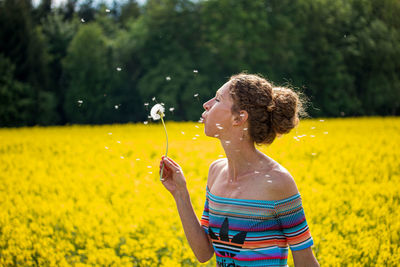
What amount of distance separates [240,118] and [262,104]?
0.11 meters

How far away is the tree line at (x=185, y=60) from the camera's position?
75.5ft

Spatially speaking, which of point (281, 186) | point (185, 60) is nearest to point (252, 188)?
point (281, 186)

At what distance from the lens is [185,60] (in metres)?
27.6

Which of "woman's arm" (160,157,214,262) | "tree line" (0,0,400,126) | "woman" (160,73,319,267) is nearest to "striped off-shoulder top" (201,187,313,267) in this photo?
"woman" (160,73,319,267)

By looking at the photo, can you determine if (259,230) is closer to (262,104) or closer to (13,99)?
(262,104)

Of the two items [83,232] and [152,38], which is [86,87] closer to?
[152,38]

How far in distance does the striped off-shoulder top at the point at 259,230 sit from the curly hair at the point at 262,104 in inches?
12.5

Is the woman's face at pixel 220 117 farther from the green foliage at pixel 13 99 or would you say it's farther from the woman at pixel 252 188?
the green foliage at pixel 13 99

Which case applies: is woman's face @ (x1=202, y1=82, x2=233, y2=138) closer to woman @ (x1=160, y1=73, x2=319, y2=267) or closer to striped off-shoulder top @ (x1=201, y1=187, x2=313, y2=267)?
woman @ (x1=160, y1=73, x2=319, y2=267)

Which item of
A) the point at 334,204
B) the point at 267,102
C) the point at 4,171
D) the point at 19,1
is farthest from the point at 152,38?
the point at 267,102

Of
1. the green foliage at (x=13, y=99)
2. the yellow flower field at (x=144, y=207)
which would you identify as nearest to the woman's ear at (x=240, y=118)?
the yellow flower field at (x=144, y=207)

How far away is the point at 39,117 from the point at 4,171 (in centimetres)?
1803

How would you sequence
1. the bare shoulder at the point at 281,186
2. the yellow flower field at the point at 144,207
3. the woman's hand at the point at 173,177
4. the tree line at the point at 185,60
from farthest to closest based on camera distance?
the tree line at the point at 185,60
the yellow flower field at the point at 144,207
the woman's hand at the point at 173,177
the bare shoulder at the point at 281,186

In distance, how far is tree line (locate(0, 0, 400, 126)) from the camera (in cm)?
2302
